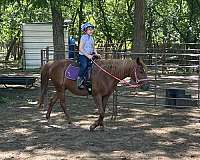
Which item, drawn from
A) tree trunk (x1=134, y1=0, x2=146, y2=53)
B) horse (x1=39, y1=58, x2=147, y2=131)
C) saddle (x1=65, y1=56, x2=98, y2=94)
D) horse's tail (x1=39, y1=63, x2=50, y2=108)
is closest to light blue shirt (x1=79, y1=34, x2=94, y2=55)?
saddle (x1=65, y1=56, x2=98, y2=94)

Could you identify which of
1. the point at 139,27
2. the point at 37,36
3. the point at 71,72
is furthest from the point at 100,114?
the point at 37,36

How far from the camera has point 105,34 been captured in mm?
35438

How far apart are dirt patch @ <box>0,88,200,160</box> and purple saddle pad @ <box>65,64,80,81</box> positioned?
3.40 feet

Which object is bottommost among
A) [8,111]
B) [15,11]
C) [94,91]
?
[8,111]

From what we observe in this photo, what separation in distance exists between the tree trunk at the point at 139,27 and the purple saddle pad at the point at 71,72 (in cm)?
672

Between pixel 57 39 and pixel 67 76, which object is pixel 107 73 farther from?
pixel 57 39

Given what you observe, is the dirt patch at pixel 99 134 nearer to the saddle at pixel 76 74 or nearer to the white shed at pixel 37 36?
the saddle at pixel 76 74

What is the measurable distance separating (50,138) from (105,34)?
27318 mm

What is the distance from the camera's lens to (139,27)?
53.7 ft

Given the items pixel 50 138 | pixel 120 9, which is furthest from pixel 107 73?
pixel 120 9

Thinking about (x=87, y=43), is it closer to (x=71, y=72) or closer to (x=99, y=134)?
(x=71, y=72)

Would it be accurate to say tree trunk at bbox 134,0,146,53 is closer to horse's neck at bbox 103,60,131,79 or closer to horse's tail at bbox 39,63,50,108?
horse's tail at bbox 39,63,50,108

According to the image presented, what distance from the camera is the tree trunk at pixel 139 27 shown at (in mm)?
16123

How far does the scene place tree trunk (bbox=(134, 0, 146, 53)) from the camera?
16123 mm
